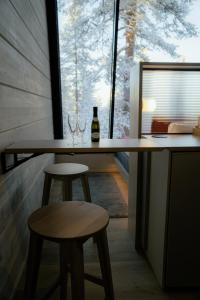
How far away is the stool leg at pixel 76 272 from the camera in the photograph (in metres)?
1.04

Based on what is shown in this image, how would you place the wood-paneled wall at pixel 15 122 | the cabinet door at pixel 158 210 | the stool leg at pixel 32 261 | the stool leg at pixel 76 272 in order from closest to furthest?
the stool leg at pixel 76 272, the stool leg at pixel 32 261, the wood-paneled wall at pixel 15 122, the cabinet door at pixel 158 210

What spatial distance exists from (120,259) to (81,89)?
2709mm

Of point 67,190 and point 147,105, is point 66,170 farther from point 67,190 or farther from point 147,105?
point 147,105

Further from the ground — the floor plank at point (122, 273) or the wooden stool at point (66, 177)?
the wooden stool at point (66, 177)

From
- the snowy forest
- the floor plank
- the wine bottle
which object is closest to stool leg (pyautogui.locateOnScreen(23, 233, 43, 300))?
the floor plank

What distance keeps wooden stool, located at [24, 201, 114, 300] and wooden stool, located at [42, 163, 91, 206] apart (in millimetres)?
578

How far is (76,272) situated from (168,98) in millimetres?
1528

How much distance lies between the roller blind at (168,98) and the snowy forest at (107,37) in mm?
1263

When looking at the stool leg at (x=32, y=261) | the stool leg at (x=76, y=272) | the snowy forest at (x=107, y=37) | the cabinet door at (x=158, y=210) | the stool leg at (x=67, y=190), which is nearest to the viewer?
the stool leg at (x=76, y=272)

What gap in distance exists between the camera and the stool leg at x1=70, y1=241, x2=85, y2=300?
3.40ft

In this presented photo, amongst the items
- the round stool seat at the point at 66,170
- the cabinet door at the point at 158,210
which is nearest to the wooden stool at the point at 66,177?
the round stool seat at the point at 66,170

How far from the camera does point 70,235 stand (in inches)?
40.3

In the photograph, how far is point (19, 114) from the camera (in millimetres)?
1674

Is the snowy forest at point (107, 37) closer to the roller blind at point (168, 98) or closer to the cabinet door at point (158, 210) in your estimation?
the roller blind at point (168, 98)
